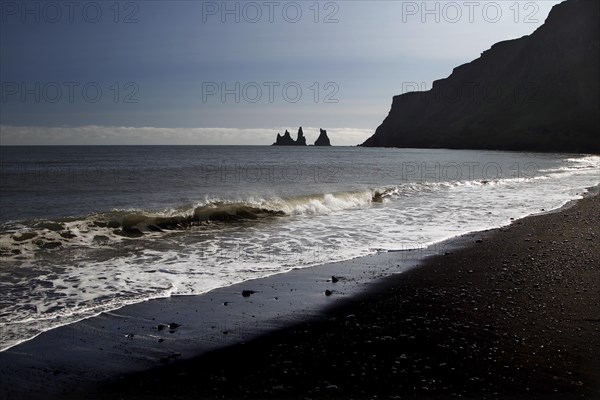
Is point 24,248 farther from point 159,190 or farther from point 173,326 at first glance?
point 159,190

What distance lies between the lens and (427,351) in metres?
5.48

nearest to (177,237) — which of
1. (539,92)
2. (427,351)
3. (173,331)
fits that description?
(173,331)

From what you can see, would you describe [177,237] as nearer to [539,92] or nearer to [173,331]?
[173,331]

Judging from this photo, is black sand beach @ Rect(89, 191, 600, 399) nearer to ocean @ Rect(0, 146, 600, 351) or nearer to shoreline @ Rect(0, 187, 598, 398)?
shoreline @ Rect(0, 187, 598, 398)

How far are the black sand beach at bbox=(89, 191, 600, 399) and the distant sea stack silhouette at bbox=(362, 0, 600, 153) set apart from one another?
129739 millimetres

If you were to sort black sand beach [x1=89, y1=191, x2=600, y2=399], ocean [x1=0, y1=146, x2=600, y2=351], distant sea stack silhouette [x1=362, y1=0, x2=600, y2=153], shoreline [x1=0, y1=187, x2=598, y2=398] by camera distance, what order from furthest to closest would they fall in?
distant sea stack silhouette [x1=362, y1=0, x2=600, y2=153] < ocean [x1=0, y1=146, x2=600, y2=351] < shoreline [x1=0, y1=187, x2=598, y2=398] < black sand beach [x1=89, y1=191, x2=600, y2=399]

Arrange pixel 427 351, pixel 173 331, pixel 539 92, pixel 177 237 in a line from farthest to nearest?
pixel 539 92
pixel 177 237
pixel 173 331
pixel 427 351

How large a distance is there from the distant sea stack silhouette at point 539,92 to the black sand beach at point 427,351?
12974 cm

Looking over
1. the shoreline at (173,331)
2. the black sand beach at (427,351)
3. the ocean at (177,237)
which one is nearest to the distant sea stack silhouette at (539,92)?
the ocean at (177,237)

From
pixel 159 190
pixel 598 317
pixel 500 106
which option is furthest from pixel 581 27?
pixel 598 317

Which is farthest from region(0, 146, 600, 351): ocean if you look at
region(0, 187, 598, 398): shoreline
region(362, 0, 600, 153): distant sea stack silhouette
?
region(362, 0, 600, 153): distant sea stack silhouette

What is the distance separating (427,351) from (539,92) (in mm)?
162817

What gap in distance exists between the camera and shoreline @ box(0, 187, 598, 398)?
496cm

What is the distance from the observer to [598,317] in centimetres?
664
